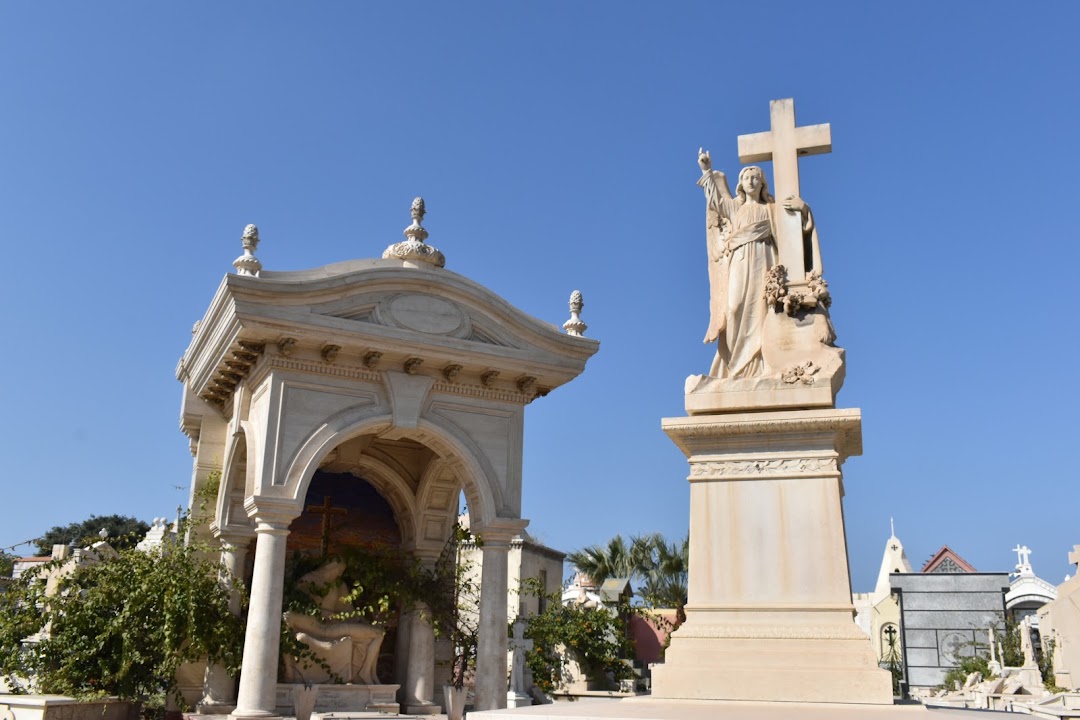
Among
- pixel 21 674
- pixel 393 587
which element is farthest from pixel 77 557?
pixel 393 587

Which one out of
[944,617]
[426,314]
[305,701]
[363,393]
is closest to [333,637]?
[305,701]

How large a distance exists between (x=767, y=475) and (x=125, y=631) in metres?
11.7

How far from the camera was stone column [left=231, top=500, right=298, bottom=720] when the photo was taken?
14.4 meters

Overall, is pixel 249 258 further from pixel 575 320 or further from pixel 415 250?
pixel 575 320

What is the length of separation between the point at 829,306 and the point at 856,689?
2613 mm

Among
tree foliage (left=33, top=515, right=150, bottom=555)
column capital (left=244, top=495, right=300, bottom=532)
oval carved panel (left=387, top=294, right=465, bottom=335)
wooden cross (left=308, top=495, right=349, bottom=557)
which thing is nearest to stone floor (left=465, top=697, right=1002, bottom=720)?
column capital (left=244, top=495, right=300, bottom=532)

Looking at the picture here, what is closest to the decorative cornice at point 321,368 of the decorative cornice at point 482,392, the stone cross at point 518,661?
the decorative cornice at point 482,392

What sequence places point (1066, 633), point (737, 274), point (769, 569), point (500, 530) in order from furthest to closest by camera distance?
point (1066, 633)
point (500, 530)
point (737, 274)
point (769, 569)

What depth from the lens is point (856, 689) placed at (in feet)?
19.8

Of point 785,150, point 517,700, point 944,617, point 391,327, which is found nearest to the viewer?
point 785,150

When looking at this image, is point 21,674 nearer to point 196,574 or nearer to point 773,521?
point 196,574

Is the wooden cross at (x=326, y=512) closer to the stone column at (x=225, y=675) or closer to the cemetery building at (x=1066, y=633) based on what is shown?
the stone column at (x=225, y=675)

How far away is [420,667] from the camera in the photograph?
58.3 feet

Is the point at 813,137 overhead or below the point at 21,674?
overhead
